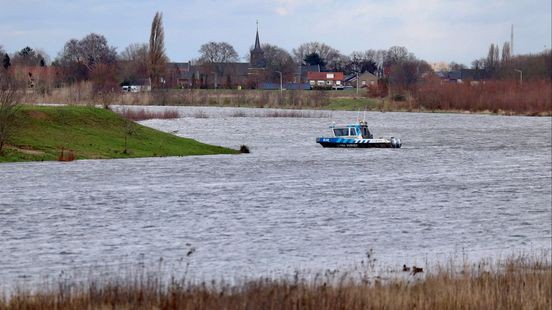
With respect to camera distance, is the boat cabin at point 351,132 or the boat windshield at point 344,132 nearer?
the boat cabin at point 351,132

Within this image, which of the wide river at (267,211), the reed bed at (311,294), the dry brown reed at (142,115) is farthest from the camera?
the dry brown reed at (142,115)

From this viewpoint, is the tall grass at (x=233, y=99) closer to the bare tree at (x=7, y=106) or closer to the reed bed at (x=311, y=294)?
the bare tree at (x=7, y=106)

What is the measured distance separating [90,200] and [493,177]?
69.8 ft

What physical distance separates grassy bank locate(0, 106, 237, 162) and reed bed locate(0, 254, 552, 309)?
34560 millimetres

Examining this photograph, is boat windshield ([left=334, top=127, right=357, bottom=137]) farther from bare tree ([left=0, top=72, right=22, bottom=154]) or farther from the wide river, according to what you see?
bare tree ([left=0, top=72, right=22, bottom=154])

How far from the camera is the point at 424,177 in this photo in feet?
161

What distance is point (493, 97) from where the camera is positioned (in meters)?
135

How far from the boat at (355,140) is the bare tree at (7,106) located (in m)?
25.7

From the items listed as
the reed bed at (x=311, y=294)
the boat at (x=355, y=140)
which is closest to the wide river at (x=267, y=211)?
the reed bed at (x=311, y=294)

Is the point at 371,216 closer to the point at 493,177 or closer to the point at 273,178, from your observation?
the point at 273,178

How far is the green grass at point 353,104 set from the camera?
5822 inches

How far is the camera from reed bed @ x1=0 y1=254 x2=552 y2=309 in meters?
15.6

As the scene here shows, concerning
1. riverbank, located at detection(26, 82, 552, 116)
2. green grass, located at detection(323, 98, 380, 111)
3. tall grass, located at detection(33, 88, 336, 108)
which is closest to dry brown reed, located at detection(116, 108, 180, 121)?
riverbank, located at detection(26, 82, 552, 116)

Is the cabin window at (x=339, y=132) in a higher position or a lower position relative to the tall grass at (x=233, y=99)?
lower
